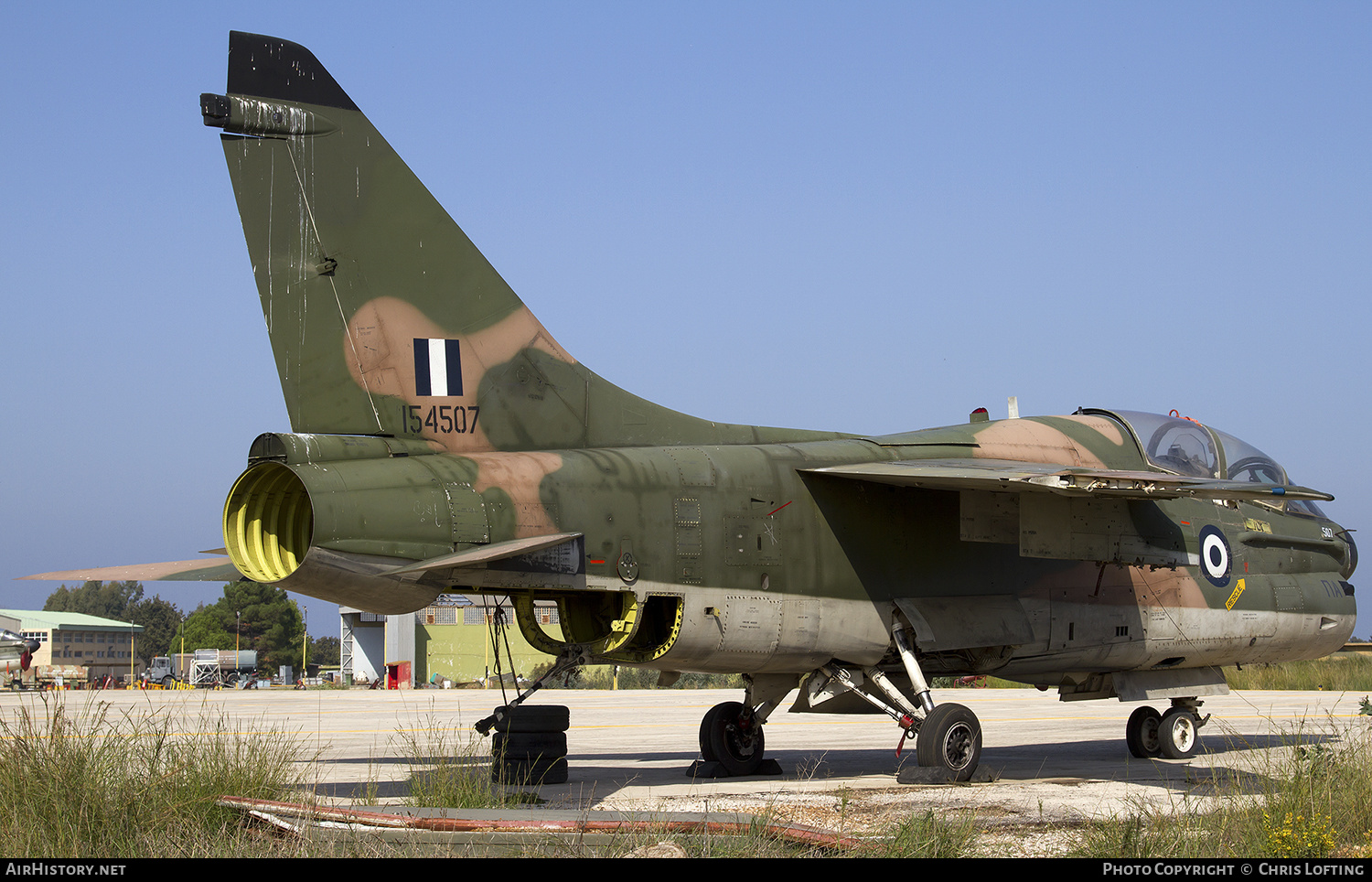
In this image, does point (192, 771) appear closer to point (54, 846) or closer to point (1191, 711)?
point (54, 846)

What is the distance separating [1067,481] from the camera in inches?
384

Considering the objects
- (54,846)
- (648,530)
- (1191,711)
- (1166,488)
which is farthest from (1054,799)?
(54,846)

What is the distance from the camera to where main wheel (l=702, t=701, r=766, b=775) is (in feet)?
37.7

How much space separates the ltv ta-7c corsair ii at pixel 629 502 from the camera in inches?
340

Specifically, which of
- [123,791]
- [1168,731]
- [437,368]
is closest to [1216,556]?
[1168,731]

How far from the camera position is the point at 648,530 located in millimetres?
9531

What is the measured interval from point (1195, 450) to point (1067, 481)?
3883 millimetres

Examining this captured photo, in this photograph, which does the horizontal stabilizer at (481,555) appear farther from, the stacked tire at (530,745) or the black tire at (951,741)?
the black tire at (951,741)

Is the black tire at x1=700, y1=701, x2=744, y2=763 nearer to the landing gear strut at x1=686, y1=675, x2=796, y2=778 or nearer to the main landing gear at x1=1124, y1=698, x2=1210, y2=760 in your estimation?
the landing gear strut at x1=686, y1=675, x2=796, y2=778

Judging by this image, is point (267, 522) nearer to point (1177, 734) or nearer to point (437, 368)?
point (437, 368)

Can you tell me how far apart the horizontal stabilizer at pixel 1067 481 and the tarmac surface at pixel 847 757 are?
190 cm

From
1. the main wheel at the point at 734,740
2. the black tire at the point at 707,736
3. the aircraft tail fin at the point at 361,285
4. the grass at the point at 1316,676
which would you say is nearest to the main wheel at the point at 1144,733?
the main wheel at the point at 734,740

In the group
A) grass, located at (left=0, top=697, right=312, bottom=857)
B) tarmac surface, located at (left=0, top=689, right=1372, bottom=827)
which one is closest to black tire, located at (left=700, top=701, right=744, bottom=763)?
tarmac surface, located at (left=0, top=689, right=1372, bottom=827)
